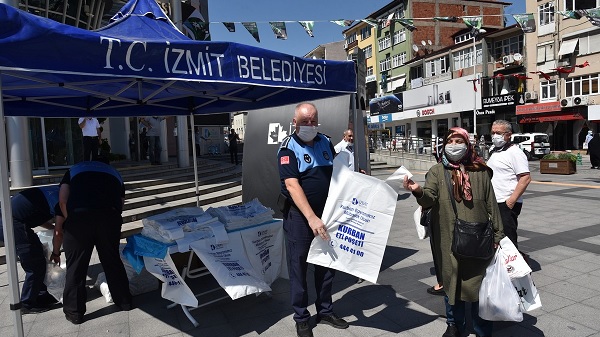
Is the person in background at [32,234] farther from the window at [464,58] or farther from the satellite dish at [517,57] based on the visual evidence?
the window at [464,58]

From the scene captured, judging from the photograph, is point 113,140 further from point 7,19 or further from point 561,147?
point 561,147

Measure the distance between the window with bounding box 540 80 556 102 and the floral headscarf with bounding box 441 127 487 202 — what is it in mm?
33292

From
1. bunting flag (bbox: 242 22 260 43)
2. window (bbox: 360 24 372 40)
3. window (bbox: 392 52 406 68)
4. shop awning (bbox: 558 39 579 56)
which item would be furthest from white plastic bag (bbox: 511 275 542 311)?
window (bbox: 360 24 372 40)

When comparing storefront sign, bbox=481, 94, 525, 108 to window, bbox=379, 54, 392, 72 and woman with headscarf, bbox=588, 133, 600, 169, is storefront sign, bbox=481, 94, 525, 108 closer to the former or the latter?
window, bbox=379, 54, 392, 72

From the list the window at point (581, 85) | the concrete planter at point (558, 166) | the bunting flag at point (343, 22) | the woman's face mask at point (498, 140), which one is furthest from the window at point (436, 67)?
the woman's face mask at point (498, 140)

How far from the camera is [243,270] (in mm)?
3746

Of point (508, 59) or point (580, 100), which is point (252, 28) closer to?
point (580, 100)

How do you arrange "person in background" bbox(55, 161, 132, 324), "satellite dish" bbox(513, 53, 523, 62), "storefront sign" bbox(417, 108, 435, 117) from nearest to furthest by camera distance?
"person in background" bbox(55, 161, 132, 324), "satellite dish" bbox(513, 53, 523, 62), "storefront sign" bbox(417, 108, 435, 117)

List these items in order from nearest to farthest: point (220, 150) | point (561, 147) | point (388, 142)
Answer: point (388, 142) < point (220, 150) < point (561, 147)

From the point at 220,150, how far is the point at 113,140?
9486mm

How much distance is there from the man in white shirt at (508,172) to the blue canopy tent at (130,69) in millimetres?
1665

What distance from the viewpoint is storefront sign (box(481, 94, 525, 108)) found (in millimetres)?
32578

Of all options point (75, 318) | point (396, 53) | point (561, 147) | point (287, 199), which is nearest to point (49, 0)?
point (75, 318)

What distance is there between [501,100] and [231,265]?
116 feet
